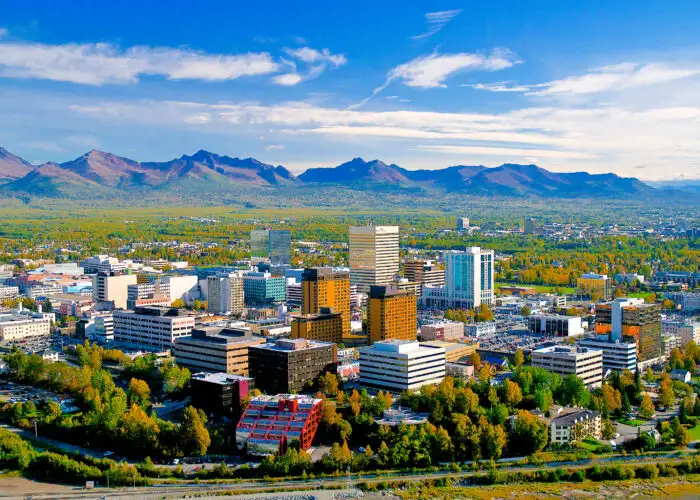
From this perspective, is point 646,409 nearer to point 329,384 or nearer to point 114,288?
point 329,384

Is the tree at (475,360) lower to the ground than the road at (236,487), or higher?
higher

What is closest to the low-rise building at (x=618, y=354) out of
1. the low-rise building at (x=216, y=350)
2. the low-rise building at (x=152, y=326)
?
the low-rise building at (x=216, y=350)

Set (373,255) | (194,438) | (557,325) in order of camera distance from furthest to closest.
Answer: (373,255) → (557,325) → (194,438)

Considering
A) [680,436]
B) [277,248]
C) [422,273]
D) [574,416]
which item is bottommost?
[680,436]

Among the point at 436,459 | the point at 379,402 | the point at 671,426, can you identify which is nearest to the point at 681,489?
the point at 671,426

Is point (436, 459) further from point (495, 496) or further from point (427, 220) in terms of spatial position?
point (427, 220)

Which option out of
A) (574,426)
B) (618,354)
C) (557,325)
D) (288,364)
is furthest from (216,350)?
(557,325)

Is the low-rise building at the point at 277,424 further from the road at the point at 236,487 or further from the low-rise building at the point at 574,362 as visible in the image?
the low-rise building at the point at 574,362

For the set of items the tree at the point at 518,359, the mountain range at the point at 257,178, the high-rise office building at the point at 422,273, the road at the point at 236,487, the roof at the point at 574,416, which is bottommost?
the road at the point at 236,487
